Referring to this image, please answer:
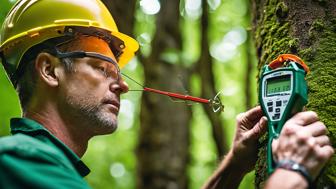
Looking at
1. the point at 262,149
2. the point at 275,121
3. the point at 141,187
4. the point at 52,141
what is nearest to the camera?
the point at 275,121

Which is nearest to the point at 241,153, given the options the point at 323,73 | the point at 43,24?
the point at 323,73

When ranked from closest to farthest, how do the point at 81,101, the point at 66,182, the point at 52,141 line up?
the point at 66,182, the point at 52,141, the point at 81,101

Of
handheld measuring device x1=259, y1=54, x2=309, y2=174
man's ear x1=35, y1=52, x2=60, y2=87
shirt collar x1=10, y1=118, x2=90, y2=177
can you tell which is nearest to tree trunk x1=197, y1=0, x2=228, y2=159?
man's ear x1=35, y1=52, x2=60, y2=87

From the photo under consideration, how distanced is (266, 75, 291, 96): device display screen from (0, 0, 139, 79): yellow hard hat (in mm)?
1165

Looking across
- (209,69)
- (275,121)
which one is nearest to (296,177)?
(275,121)

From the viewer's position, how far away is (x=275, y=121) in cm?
204

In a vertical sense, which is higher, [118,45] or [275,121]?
[118,45]

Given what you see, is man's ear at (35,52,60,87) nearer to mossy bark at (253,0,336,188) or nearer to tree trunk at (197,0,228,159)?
mossy bark at (253,0,336,188)

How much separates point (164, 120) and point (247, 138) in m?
3.97

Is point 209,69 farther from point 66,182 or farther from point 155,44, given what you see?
point 66,182

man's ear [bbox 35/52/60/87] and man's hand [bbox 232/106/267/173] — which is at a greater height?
man's ear [bbox 35/52/60/87]

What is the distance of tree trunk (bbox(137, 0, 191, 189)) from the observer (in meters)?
6.17

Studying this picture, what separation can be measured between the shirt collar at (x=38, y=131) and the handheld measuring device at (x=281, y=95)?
941mm

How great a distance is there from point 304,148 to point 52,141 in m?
1.18
